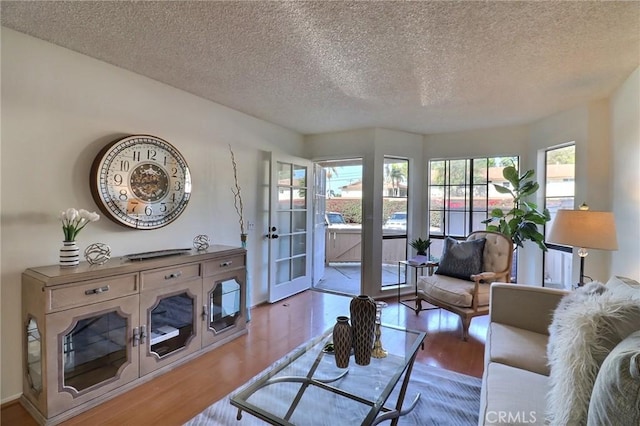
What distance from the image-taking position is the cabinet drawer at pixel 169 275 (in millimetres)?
2184

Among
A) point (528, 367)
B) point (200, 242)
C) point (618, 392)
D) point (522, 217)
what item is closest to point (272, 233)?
point (200, 242)

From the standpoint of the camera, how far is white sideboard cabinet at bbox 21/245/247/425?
1.76 m

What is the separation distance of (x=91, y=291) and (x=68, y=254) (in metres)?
0.32

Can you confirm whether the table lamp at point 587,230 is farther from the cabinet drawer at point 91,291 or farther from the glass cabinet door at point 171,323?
the cabinet drawer at point 91,291

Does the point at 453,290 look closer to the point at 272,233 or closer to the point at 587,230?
the point at 587,230

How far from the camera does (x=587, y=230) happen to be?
2.24 metres

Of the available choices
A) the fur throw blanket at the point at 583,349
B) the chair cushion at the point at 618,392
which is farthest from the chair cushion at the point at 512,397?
the chair cushion at the point at 618,392

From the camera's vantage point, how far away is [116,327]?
81.3 inches

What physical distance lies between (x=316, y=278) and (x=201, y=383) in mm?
2894

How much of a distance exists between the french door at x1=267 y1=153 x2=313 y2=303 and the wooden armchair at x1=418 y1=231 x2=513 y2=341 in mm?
1746

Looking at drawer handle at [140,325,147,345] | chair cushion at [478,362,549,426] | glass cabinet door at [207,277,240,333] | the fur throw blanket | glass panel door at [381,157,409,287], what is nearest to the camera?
the fur throw blanket

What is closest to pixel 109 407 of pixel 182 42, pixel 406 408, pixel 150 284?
pixel 150 284

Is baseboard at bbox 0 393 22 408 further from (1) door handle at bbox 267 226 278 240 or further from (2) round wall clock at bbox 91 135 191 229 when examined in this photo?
(1) door handle at bbox 267 226 278 240

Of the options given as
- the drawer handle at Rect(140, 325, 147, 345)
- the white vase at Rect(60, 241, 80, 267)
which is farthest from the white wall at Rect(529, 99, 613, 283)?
the white vase at Rect(60, 241, 80, 267)
